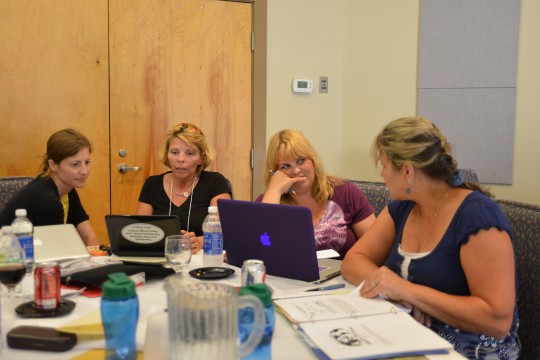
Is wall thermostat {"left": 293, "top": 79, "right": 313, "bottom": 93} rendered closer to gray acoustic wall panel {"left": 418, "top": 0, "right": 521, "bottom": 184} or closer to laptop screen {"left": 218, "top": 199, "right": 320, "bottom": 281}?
gray acoustic wall panel {"left": 418, "top": 0, "right": 521, "bottom": 184}

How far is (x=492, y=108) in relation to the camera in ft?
12.0

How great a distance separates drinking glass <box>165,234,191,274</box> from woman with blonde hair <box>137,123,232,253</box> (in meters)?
1.08

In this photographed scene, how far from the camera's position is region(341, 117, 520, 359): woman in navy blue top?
1.48 metres

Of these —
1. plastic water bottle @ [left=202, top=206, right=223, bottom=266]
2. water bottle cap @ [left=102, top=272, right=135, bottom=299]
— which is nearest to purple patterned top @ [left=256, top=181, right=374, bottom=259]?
plastic water bottle @ [left=202, top=206, right=223, bottom=266]

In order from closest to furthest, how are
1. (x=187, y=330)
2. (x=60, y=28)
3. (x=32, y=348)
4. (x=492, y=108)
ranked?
(x=187, y=330) → (x=32, y=348) → (x=60, y=28) → (x=492, y=108)

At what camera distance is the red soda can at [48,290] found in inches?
52.2

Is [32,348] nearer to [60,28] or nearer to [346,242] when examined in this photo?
[346,242]

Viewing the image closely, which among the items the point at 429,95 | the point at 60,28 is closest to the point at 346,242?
the point at 429,95

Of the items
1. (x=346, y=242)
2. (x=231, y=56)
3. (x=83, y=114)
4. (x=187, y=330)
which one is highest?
(x=231, y=56)

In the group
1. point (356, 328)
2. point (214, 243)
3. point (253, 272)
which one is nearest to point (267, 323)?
point (356, 328)

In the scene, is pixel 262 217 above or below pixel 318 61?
below

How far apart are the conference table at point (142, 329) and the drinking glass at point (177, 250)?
92 millimetres

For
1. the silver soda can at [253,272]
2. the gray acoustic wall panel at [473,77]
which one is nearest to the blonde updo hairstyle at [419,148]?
the silver soda can at [253,272]

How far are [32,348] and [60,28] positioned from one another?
2.68 meters
